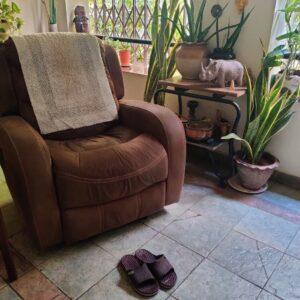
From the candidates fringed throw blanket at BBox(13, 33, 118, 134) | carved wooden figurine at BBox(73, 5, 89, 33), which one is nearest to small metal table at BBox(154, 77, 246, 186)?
fringed throw blanket at BBox(13, 33, 118, 134)

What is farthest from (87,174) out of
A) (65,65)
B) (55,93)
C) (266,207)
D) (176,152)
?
(266,207)

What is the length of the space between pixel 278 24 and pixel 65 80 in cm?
136

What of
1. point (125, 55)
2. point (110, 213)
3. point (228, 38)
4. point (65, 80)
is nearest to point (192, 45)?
point (228, 38)

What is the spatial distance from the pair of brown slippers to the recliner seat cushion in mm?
299

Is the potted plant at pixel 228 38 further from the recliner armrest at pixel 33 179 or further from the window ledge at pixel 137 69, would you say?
the recliner armrest at pixel 33 179

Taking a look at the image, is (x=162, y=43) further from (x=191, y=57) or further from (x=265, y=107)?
(x=265, y=107)

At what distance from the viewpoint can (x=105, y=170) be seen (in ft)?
4.41

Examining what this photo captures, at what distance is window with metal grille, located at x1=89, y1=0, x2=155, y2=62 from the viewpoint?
8.66ft

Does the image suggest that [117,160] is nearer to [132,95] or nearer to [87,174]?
[87,174]

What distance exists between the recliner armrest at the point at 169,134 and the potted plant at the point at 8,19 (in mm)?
1617

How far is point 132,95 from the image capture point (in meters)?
2.77

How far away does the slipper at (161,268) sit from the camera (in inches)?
49.9

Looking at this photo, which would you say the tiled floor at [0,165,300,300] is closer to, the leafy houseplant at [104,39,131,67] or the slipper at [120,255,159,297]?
the slipper at [120,255,159,297]

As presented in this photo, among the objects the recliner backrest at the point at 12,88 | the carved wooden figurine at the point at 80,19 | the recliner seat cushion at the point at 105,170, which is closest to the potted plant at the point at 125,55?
the carved wooden figurine at the point at 80,19
